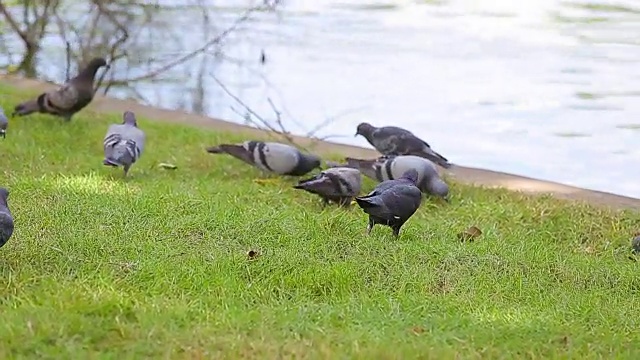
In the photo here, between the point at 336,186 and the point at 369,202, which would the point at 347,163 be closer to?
the point at 336,186

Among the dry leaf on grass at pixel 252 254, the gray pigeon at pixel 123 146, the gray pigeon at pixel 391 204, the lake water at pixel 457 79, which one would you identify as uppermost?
the gray pigeon at pixel 391 204

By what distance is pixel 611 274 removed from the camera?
16.1 feet

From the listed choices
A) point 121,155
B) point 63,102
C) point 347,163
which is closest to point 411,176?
point 347,163

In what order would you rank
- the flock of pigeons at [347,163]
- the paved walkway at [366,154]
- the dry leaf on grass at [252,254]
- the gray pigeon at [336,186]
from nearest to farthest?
the dry leaf on grass at [252,254], the flock of pigeons at [347,163], the gray pigeon at [336,186], the paved walkway at [366,154]

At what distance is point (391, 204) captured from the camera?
5.16m

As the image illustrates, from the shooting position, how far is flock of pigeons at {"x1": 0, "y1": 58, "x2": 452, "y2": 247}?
5.25 metres

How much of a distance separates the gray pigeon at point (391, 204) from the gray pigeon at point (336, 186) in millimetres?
725

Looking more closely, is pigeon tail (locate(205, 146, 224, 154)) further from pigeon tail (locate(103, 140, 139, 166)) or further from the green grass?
pigeon tail (locate(103, 140, 139, 166))

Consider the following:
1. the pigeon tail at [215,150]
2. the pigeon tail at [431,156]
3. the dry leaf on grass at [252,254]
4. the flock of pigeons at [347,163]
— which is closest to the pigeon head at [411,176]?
the flock of pigeons at [347,163]

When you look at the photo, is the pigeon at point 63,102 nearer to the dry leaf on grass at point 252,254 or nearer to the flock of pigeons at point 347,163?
the flock of pigeons at point 347,163

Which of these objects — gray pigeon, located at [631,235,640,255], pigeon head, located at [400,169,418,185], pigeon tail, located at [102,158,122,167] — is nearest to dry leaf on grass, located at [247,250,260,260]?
pigeon head, located at [400,169,418,185]

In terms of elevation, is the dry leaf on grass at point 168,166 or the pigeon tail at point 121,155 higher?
the pigeon tail at point 121,155

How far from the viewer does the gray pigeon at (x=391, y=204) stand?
5.15m

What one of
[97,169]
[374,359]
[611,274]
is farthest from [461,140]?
[374,359]
